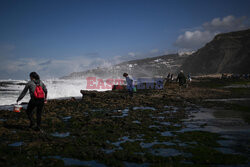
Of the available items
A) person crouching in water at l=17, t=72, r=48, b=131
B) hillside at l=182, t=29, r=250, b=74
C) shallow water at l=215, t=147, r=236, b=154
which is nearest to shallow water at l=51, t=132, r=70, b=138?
person crouching in water at l=17, t=72, r=48, b=131

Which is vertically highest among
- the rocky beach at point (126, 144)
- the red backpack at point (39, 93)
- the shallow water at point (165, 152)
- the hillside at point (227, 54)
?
the hillside at point (227, 54)

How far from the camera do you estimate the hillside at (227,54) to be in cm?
8981

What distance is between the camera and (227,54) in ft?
325

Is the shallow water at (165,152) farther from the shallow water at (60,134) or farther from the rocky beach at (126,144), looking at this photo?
the shallow water at (60,134)

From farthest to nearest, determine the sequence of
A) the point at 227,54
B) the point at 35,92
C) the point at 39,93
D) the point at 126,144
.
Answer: the point at 227,54
the point at 39,93
the point at 35,92
the point at 126,144

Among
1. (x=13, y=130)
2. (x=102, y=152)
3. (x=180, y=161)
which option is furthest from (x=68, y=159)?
(x=13, y=130)

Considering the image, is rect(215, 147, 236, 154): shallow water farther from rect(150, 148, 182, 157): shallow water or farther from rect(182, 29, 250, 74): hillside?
rect(182, 29, 250, 74): hillside

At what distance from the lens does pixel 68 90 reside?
32750 millimetres

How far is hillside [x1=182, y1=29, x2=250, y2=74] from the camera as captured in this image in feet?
295

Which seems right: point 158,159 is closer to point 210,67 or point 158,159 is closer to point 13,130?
point 13,130

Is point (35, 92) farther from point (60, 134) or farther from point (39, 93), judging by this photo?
point (60, 134)

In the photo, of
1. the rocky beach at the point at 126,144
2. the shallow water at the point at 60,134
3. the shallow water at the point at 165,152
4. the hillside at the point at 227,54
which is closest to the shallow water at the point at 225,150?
the rocky beach at the point at 126,144

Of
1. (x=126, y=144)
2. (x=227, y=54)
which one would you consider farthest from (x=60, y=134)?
(x=227, y=54)

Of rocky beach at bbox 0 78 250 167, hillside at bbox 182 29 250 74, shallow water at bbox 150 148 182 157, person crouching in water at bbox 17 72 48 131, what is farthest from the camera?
hillside at bbox 182 29 250 74
